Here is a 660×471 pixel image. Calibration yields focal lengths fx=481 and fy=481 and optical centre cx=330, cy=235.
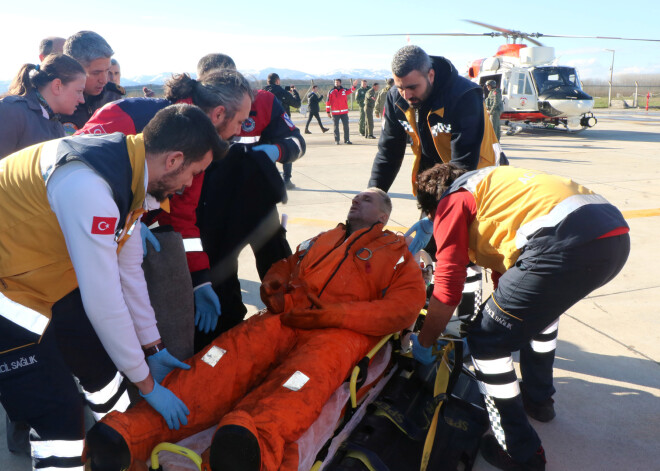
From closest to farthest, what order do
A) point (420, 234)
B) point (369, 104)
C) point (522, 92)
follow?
point (420, 234) < point (369, 104) < point (522, 92)

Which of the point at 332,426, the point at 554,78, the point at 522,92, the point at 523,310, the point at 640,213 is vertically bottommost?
the point at 640,213

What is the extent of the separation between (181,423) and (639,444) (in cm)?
222

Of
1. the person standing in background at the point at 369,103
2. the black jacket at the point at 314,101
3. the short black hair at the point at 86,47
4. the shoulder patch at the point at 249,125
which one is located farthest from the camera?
the black jacket at the point at 314,101

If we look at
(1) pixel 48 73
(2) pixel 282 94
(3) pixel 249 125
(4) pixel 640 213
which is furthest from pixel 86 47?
(2) pixel 282 94

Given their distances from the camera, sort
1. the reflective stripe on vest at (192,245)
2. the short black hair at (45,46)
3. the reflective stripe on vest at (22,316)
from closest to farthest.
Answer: the reflective stripe on vest at (22,316) → the reflective stripe on vest at (192,245) → the short black hair at (45,46)

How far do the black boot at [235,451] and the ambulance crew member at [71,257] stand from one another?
304 mm

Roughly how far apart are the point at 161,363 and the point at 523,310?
156 centimetres

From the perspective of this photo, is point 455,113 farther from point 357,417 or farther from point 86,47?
point 86,47

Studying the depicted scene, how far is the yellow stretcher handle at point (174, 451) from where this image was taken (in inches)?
64.7

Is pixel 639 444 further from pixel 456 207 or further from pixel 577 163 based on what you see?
pixel 577 163

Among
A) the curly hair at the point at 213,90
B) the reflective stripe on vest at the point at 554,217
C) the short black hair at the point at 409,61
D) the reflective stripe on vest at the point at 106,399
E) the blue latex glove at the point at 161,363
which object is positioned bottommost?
the reflective stripe on vest at the point at 106,399

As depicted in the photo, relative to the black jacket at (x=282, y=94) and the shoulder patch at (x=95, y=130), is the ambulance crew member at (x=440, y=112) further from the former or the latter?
the black jacket at (x=282, y=94)

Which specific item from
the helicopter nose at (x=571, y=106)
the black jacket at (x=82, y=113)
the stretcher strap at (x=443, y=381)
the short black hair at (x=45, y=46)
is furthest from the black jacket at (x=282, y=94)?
the helicopter nose at (x=571, y=106)

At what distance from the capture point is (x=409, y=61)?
9.78 feet
